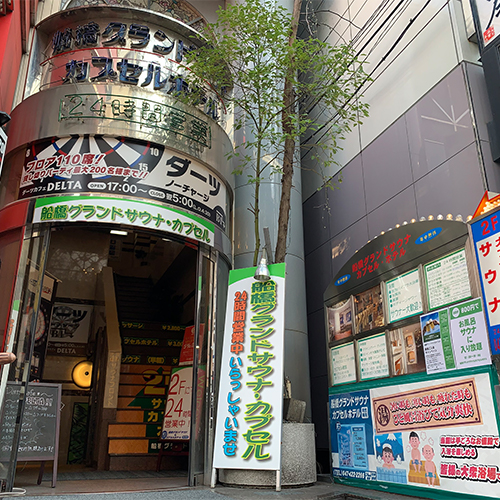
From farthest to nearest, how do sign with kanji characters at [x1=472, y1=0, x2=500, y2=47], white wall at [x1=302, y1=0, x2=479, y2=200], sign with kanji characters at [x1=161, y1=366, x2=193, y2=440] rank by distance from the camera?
sign with kanji characters at [x1=161, y1=366, x2=193, y2=440] < white wall at [x1=302, y1=0, x2=479, y2=200] < sign with kanji characters at [x1=472, y1=0, x2=500, y2=47]

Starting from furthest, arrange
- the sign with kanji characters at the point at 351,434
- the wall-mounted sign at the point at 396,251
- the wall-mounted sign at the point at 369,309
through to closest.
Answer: the wall-mounted sign at the point at 369,309 → the sign with kanji characters at the point at 351,434 → the wall-mounted sign at the point at 396,251

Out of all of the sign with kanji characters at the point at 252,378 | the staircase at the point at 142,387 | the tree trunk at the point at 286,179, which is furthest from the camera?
the staircase at the point at 142,387

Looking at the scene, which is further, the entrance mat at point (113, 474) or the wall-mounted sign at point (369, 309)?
the entrance mat at point (113, 474)

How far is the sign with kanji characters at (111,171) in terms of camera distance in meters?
5.54

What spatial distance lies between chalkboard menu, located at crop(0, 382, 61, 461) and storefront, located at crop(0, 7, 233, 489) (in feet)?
0.08

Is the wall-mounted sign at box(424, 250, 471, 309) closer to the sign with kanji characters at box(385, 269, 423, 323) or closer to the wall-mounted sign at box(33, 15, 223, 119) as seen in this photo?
the sign with kanji characters at box(385, 269, 423, 323)

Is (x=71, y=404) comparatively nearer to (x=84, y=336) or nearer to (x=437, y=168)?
(x=84, y=336)

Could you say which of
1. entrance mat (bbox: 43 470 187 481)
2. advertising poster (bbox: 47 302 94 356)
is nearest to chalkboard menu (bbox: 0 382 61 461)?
entrance mat (bbox: 43 470 187 481)

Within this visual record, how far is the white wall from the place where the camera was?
5.53 meters

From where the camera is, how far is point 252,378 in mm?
4988

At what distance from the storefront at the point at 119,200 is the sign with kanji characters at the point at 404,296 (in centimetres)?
232

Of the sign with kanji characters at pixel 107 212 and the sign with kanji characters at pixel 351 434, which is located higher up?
the sign with kanji characters at pixel 107 212

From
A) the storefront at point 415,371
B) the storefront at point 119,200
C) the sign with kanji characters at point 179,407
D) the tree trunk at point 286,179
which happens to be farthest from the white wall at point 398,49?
the sign with kanji characters at point 179,407

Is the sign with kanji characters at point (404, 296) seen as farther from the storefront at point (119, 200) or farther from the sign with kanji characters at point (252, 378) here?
the storefront at point (119, 200)
